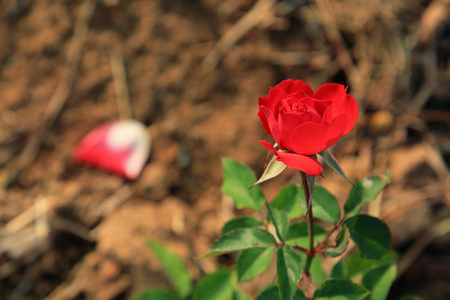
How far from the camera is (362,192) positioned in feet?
2.10

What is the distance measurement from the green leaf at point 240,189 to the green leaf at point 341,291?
6.8 inches

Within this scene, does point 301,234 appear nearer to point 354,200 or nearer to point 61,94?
point 354,200

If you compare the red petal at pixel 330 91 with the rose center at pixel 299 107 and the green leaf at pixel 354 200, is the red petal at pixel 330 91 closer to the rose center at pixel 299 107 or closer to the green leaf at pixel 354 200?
the rose center at pixel 299 107

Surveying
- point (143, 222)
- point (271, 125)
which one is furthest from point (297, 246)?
point (143, 222)

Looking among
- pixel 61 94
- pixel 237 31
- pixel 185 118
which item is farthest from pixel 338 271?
pixel 61 94

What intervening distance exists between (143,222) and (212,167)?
0.89 feet

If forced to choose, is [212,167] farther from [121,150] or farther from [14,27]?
[14,27]


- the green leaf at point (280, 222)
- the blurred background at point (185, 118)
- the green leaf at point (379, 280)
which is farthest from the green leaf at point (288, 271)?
the blurred background at point (185, 118)

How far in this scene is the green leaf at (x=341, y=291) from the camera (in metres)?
0.60

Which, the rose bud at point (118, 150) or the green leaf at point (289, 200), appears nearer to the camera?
the green leaf at point (289, 200)

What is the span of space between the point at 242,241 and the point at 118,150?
0.89 meters

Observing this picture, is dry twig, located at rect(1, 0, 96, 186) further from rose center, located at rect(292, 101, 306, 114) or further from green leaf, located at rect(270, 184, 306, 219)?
rose center, located at rect(292, 101, 306, 114)

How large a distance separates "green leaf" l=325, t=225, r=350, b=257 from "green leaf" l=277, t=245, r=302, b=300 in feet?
0.17

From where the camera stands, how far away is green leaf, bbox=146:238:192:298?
0.97 meters
